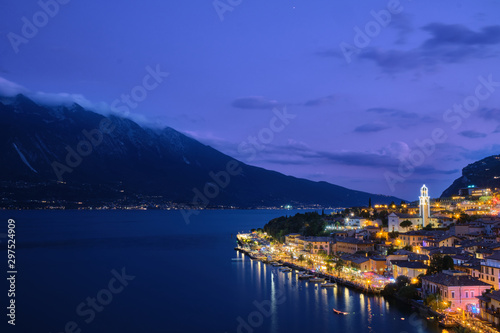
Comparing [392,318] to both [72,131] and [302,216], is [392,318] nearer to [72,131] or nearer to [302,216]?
[302,216]

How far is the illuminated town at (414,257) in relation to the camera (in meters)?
15.5

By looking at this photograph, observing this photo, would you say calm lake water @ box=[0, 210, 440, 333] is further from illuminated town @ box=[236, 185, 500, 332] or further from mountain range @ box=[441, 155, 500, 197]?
mountain range @ box=[441, 155, 500, 197]

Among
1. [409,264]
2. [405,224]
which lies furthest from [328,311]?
[405,224]

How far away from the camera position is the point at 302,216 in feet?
154

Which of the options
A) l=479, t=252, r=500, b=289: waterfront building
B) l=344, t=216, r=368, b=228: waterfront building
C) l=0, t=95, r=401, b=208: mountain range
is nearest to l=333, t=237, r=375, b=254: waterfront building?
l=344, t=216, r=368, b=228: waterfront building

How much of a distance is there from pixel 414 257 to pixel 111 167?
14325 centimetres

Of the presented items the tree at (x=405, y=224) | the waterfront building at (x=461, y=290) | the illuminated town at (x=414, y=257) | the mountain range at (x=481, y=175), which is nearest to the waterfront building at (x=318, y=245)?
the illuminated town at (x=414, y=257)

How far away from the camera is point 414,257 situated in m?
21.9

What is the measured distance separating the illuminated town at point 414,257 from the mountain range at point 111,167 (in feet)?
329

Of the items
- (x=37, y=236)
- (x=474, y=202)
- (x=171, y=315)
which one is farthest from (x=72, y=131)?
(x=171, y=315)

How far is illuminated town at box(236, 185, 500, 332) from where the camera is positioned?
1555cm

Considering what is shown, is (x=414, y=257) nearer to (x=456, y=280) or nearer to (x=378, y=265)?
(x=378, y=265)

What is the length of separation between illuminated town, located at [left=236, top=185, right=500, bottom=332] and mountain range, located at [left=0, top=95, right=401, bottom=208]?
100m

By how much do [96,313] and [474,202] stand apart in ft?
115
